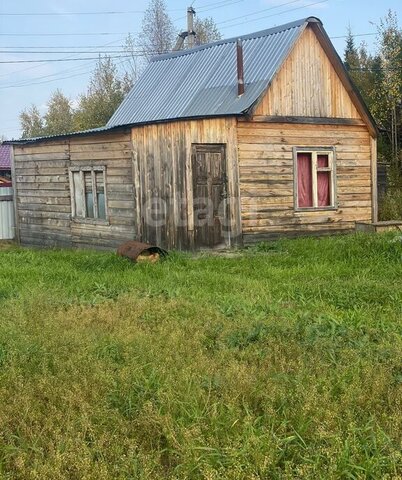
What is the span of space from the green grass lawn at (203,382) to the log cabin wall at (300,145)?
17.0ft

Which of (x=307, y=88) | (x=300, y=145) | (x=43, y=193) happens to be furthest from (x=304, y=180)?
(x=43, y=193)

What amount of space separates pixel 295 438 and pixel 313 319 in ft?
9.80

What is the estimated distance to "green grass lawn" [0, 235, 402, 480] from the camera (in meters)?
3.35

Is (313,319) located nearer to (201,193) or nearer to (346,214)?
(201,193)

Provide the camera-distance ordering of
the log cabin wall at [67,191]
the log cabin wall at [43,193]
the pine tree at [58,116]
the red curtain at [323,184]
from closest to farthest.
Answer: the log cabin wall at [67,191], the red curtain at [323,184], the log cabin wall at [43,193], the pine tree at [58,116]

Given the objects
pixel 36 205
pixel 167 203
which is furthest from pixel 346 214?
pixel 36 205

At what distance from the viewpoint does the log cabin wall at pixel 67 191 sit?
1404 cm

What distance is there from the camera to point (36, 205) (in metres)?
17.3

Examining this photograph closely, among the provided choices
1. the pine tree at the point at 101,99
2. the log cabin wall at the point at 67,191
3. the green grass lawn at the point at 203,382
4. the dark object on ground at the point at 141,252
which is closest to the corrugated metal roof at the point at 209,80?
the log cabin wall at the point at 67,191

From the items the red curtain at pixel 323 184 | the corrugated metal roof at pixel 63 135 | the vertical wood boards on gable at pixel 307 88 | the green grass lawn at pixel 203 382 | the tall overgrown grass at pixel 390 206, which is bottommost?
the green grass lawn at pixel 203 382

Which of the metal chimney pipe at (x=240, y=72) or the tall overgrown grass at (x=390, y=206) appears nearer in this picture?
the metal chimney pipe at (x=240, y=72)

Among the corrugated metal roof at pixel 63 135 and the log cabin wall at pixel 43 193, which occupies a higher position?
the corrugated metal roof at pixel 63 135

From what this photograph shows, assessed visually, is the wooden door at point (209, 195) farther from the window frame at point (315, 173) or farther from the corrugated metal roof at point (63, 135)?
the corrugated metal roof at point (63, 135)

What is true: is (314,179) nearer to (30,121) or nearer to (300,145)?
(300,145)
